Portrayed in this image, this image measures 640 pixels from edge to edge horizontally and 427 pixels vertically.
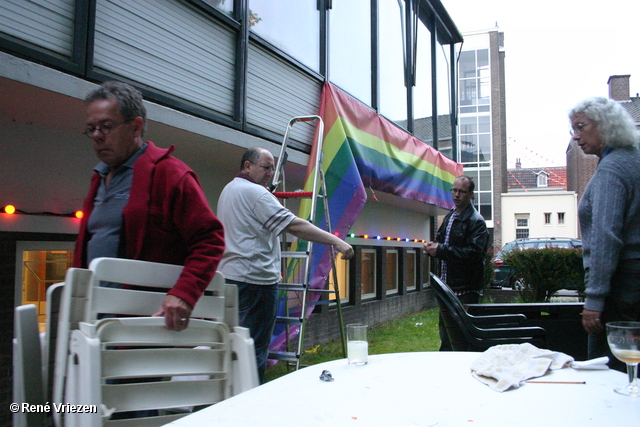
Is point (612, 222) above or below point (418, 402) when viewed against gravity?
above

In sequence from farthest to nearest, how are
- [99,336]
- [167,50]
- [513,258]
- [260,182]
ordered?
[513,258], [167,50], [260,182], [99,336]

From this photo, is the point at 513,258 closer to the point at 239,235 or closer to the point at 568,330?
the point at 568,330

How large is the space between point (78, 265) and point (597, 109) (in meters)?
2.43

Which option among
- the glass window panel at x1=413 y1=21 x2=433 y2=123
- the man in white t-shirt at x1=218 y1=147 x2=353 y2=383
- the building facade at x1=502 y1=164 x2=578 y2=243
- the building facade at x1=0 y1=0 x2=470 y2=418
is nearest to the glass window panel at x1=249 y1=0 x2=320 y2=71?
the building facade at x1=0 y1=0 x2=470 y2=418

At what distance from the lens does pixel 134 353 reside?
58.6 inches

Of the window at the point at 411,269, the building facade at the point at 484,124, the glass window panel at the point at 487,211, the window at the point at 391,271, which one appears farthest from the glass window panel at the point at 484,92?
the window at the point at 391,271

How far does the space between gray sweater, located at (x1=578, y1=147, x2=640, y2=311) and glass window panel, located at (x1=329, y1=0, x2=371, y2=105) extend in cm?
450

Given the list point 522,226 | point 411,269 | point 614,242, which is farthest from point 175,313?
point 522,226

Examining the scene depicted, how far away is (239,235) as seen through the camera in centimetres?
327

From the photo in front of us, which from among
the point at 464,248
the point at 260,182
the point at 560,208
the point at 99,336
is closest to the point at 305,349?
the point at 464,248

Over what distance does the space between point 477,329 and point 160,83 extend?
2803 millimetres

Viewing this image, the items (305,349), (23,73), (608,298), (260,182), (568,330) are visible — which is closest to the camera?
(608,298)

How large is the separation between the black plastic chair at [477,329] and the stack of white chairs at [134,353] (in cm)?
A: 142

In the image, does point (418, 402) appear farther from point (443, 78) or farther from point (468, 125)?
point (468, 125)
